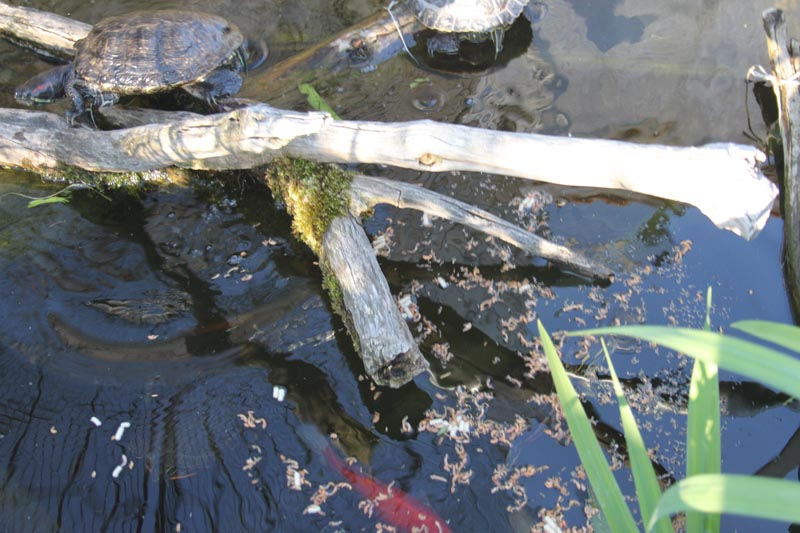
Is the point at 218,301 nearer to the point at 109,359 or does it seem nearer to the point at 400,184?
the point at 109,359

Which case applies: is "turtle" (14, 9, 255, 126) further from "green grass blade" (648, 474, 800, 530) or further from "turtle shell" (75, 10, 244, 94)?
"green grass blade" (648, 474, 800, 530)

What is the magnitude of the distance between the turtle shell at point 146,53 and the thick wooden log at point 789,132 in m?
3.75

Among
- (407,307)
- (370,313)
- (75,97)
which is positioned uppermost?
(75,97)

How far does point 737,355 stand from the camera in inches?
53.4

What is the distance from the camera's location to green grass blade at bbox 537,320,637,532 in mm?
1768

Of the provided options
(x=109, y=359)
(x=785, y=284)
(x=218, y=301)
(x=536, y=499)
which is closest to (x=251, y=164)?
(x=218, y=301)

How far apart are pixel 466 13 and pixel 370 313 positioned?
10.4 feet

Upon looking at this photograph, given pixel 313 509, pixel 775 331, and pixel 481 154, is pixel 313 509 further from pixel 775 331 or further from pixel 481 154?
pixel 775 331

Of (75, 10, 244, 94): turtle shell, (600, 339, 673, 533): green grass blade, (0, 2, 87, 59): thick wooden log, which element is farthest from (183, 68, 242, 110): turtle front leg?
(600, 339, 673, 533): green grass blade

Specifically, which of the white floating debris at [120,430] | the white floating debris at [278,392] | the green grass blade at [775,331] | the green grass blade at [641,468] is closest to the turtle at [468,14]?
the white floating debris at [278,392]

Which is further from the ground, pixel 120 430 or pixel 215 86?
pixel 215 86

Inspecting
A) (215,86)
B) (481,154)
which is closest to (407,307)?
(481,154)

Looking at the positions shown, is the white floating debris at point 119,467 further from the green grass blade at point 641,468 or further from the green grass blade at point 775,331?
the green grass blade at point 775,331

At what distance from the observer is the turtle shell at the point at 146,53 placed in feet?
13.1
